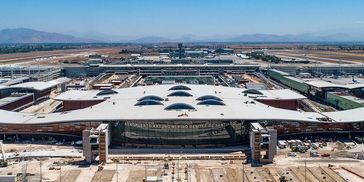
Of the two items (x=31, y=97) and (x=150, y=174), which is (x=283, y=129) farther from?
(x=31, y=97)

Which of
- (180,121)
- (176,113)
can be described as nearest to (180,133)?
(180,121)

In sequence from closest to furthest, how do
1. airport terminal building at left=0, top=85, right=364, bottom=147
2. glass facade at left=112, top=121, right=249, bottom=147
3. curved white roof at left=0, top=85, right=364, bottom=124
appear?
glass facade at left=112, top=121, right=249, bottom=147 < airport terminal building at left=0, top=85, right=364, bottom=147 < curved white roof at left=0, top=85, right=364, bottom=124

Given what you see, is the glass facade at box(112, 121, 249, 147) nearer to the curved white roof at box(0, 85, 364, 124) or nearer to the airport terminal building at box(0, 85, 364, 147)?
the airport terminal building at box(0, 85, 364, 147)

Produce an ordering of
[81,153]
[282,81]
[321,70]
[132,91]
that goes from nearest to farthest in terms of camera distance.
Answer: [81,153]
[132,91]
[282,81]
[321,70]

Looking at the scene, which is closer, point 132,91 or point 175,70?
point 132,91

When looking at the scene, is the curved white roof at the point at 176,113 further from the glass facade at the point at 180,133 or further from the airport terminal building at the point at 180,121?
the glass facade at the point at 180,133

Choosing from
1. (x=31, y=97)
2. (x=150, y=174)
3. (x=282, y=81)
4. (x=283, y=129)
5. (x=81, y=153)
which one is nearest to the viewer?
(x=150, y=174)

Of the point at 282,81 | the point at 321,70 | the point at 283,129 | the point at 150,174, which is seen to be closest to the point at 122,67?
the point at 282,81

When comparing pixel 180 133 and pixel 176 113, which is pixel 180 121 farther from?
pixel 176 113

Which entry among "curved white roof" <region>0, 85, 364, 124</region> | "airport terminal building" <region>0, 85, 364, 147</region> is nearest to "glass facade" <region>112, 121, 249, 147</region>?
"airport terminal building" <region>0, 85, 364, 147</region>
